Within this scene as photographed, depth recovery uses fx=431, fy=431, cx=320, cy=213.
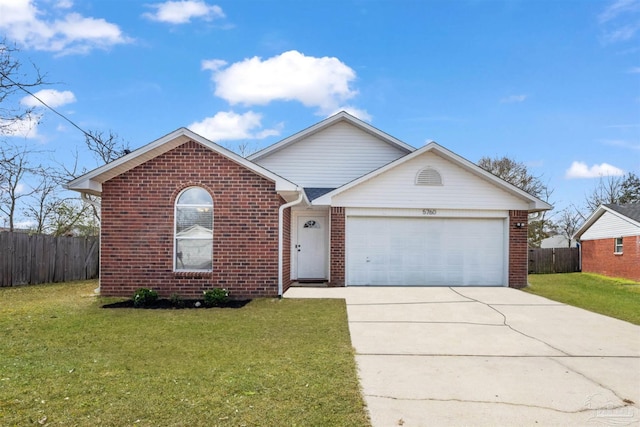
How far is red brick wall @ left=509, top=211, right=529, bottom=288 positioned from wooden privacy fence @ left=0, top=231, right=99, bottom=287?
49.4 feet

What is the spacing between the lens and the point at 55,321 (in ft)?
25.0

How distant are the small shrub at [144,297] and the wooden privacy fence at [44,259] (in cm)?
648

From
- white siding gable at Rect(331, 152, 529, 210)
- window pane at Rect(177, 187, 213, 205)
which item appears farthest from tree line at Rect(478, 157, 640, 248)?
window pane at Rect(177, 187, 213, 205)

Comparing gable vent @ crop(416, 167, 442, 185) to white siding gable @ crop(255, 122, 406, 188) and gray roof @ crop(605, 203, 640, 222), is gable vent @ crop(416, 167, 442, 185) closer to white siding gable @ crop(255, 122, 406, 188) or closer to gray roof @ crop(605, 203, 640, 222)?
white siding gable @ crop(255, 122, 406, 188)

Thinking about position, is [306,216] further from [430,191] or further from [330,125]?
[430,191]

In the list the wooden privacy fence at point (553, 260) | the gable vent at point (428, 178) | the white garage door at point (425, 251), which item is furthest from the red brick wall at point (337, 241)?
the wooden privacy fence at point (553, 260)

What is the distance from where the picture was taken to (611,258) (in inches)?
Result: 842

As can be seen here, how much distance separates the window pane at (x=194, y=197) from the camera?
10344 millimetres

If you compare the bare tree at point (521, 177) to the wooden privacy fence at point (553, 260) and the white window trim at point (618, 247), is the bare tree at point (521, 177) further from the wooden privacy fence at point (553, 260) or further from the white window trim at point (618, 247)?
the white window trim at point (618, 247)

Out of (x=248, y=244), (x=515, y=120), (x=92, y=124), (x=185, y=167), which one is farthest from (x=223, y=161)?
(x=92, y=124)

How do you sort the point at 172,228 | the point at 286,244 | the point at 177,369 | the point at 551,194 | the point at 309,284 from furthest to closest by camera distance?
1. the point at 551,194
2. the point at 309,284
3. the point at 286,244
4. the point at 172,228
5. the point at 177,369

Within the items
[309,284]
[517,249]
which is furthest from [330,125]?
[517,249]

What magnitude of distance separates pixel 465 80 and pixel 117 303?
12.5 metres

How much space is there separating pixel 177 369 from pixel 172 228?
19.1 ft
